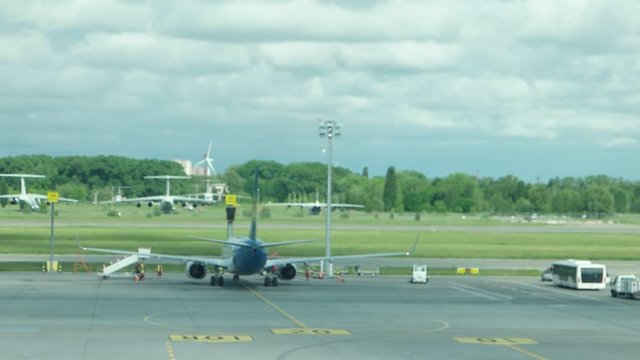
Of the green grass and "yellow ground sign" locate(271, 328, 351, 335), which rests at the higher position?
the green grass

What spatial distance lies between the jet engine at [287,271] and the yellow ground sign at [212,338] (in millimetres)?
36327

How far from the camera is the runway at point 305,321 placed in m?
48.2

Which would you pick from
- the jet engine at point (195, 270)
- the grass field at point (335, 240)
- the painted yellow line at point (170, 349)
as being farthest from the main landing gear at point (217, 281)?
the painted yellow line at point (170, 349)

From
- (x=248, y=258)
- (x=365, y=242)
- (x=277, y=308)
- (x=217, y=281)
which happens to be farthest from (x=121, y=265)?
(x=365, y=242)

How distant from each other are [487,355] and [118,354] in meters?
14.3

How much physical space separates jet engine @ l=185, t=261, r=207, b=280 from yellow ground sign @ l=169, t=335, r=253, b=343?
36414mm

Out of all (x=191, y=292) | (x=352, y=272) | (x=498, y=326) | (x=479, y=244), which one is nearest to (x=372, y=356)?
(x=498, y=326)

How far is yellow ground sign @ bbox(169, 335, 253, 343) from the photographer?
167 ft

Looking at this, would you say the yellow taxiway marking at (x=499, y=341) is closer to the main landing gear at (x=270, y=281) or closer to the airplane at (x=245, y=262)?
the airplane at (x=245, y=262)

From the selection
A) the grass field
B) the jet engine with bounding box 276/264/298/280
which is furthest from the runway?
the grass field

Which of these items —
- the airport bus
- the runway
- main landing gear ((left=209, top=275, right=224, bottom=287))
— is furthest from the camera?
the airport bus

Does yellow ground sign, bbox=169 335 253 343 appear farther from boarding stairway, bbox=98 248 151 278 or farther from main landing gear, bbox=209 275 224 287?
boarding stairway, bbox=98 248 151 278

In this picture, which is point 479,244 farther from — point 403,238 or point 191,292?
point 191,292

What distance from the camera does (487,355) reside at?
47.5 meters
